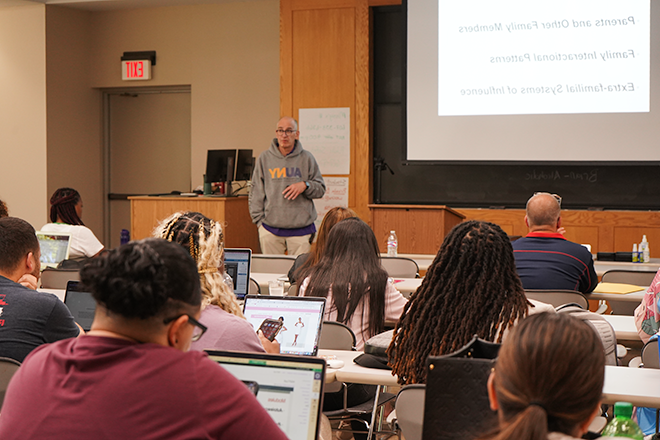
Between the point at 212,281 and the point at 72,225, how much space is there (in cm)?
366

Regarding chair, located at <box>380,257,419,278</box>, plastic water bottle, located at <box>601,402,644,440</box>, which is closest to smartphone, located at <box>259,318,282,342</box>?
plastic water bottle, located at <box>601,402,644,440</box>

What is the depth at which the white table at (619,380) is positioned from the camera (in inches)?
81.2

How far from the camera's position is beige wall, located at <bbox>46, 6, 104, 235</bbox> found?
29.4 feet

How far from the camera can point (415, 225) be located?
6.27m

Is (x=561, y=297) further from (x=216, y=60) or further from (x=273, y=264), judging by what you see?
(x=216, y=60)

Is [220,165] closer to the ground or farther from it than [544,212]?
farther from it

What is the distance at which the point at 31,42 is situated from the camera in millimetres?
8836

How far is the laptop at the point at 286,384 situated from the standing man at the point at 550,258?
2.56m

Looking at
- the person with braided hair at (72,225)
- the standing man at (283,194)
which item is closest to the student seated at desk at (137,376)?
the person with braided hair at (72,225)

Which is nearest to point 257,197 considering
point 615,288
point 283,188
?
point 283,188

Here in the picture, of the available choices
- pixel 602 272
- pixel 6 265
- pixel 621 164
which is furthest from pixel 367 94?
pixel 6 265

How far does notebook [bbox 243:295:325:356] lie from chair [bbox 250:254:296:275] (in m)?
2.43

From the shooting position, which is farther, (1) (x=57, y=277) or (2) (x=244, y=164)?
(2) (x=244, y=164)

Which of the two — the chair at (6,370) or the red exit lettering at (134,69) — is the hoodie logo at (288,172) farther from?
the chair at (6,370)
